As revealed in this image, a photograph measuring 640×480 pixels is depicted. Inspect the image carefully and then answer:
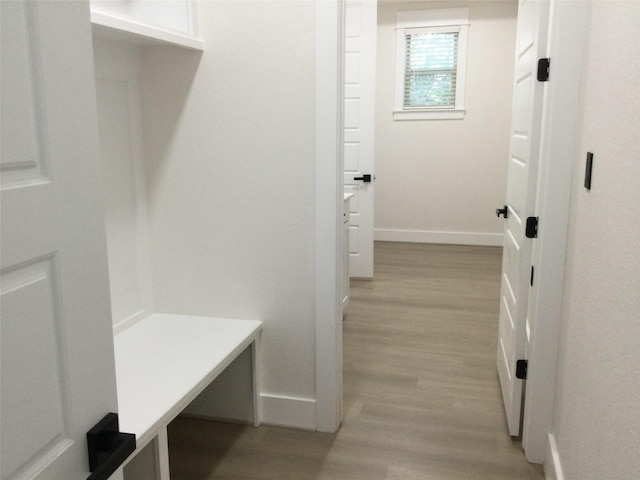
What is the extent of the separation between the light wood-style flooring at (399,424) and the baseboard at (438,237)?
2.19m

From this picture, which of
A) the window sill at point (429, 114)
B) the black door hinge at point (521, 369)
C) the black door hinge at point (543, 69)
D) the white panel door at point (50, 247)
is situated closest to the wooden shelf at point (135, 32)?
the white panel door at point (50, 247)

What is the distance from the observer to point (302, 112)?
2.35 m

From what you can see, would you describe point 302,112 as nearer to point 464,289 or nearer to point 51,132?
point 51,132

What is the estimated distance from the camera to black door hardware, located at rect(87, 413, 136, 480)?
0.98 meters

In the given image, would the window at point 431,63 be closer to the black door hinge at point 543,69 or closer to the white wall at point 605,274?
the black door hinge at point 543,69

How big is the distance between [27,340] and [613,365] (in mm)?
1286

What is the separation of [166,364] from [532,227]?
5.08 feet

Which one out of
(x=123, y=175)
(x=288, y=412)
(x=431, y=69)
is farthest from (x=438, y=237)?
(x=123, y=175)

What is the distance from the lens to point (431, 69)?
20.5 ft

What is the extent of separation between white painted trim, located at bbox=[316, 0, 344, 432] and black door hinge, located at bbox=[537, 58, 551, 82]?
77 centimetres

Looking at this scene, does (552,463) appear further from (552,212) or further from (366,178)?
(366,178)

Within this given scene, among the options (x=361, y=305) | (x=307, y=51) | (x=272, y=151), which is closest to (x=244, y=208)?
(x=272, y=151)

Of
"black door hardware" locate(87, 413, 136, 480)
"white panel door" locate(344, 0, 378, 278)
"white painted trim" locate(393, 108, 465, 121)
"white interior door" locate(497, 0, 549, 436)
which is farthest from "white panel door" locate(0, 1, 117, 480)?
"white painted trim" locate(393, 108, 465, 121)

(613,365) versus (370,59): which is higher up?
(370,59)
